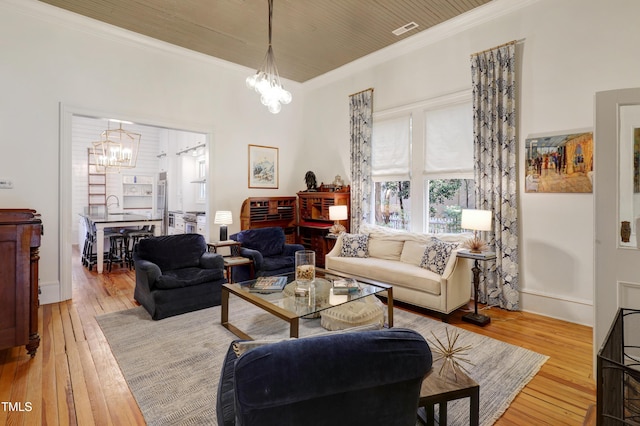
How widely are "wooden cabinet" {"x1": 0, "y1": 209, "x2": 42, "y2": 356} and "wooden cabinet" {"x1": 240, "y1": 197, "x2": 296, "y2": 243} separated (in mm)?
3419

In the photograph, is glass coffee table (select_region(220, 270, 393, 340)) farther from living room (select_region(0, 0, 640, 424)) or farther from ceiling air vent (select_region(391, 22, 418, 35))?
ceiling air vent (select_region(391, 22, 418, 35))

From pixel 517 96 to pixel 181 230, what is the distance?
7.81 metres

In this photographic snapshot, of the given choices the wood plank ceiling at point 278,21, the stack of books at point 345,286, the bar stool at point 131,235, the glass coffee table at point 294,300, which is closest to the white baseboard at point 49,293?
the bar stool at point 131,235

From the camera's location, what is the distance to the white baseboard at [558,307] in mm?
3527

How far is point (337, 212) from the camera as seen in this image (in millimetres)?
5465

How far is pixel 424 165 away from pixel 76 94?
4.94 meters

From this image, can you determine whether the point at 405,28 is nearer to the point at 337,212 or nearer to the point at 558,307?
the point at 337,212

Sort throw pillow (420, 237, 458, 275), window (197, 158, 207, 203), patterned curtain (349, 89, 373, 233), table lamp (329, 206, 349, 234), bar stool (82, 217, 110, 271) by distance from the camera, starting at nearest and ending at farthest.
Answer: throw pillow (420, 237, 458, 275)
table lamp (329, 206, 349, 234)
patterned curtain (349, 89, 373, 233)
bar stool (82, 217, 110, 271)
window (197, 158, 207, 203)

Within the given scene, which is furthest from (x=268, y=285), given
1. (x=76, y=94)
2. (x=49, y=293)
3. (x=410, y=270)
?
(x=76, y=94)

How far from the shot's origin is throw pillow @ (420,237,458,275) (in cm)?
374

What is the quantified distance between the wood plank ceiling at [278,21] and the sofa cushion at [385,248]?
3011 mm

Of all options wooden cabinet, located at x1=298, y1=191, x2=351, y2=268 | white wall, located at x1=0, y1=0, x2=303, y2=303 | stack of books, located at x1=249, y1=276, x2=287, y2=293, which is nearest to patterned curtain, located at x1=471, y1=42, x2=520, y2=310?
wooden cabinet, located at x1=298, y1=191, x2=351, y2=268

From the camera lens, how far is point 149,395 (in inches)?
88.7

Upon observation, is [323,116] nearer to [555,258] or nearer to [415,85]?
[415,85]
